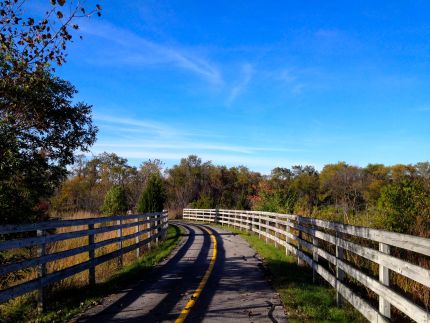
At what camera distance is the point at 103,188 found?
69438mm

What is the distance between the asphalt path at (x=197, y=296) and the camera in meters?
6.71

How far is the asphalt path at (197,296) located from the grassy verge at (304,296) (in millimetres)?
251

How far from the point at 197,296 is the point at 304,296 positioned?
2129mm

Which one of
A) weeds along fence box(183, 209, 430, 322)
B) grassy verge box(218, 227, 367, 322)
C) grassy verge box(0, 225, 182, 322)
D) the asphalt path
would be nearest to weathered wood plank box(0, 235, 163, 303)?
grassy verge box(0, 225, 182, 322)

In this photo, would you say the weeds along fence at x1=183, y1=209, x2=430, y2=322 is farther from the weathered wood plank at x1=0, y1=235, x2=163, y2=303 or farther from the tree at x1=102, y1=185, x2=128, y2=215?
the tree at x1=102, y1=185, x2=128, y2=215

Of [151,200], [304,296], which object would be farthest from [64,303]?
[151,200]

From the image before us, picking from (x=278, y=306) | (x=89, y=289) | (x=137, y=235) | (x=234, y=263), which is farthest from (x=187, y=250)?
(x=278, y=306)

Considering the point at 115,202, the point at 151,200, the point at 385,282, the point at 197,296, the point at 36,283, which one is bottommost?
the point at 197,296

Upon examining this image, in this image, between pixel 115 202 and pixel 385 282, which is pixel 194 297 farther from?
pixel 115 202

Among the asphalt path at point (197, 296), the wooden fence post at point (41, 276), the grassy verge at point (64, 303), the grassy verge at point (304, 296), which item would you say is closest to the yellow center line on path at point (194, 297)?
the asphalt path at point (197, 296)

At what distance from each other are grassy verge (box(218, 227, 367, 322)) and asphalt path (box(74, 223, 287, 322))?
0.82 feet

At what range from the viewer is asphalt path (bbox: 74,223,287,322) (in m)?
6.71

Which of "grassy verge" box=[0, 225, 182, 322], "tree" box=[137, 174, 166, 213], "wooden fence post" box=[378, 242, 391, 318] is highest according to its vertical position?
"tree" box=[137, 174, 166, 213]

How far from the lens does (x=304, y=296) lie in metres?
7.89
